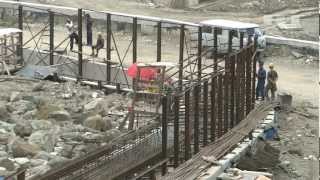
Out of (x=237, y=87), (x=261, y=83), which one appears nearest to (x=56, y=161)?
Result: (x=237, y=87)

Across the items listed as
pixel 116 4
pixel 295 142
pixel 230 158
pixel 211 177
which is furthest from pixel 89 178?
pixel 116 4

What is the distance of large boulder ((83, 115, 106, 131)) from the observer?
18469 mm

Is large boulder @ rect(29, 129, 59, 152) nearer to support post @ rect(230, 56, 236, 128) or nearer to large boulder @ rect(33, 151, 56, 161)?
large boulder @ rect(33, 151, 56, 161)

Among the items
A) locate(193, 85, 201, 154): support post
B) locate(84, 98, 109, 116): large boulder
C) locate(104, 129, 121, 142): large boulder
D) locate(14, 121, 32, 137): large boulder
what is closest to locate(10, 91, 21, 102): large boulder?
locate(84, 98, 109, 116): large boulder

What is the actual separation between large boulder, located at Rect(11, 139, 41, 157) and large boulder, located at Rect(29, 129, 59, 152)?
438 mm

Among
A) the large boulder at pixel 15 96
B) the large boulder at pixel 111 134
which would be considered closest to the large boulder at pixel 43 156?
the large boulder at pixel 111 134

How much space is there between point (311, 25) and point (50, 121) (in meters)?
21.1

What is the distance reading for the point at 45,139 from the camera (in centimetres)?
1658

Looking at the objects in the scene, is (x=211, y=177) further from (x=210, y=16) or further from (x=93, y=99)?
(x=210, y=16)

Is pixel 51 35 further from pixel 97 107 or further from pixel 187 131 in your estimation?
pixel 187 131

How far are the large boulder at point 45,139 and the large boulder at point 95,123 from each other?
1.41 metres

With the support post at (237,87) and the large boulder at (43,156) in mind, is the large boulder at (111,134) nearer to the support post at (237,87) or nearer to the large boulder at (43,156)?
the large boulder at (43,156)

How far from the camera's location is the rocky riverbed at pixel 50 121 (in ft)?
50.3

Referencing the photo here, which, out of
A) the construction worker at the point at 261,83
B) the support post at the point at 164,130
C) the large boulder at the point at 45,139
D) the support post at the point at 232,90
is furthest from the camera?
the construction worker at the point at 261,83
